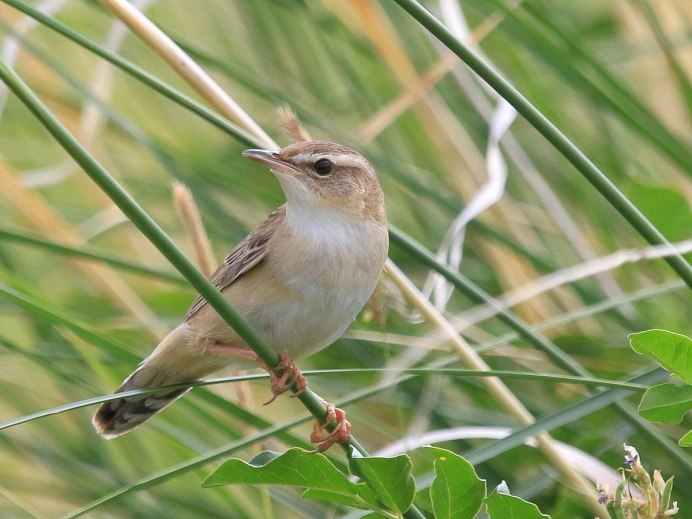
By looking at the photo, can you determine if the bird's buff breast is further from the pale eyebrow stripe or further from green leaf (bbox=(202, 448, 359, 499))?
green leaf (bbox=(202, 448, 359, 499))

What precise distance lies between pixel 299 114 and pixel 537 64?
3.81ft

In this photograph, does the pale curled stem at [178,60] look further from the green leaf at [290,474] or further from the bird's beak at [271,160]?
the green leaf at [290,474]

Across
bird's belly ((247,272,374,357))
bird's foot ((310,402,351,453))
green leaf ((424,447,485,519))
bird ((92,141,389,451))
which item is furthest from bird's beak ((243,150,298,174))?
green leaf ((424,447,485,519))

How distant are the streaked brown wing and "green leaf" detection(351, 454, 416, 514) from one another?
1.19m

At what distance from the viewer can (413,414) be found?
11.4 ft

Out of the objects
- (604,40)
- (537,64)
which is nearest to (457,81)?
(537,64)

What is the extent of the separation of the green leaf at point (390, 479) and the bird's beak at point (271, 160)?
3.60 ft

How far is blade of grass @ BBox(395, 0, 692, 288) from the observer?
1.82 m

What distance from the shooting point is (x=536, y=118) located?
1.91 m

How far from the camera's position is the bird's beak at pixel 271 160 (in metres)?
2.58

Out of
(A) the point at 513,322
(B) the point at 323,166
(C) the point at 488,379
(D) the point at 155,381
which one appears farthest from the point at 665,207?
(D) the point at 155,381

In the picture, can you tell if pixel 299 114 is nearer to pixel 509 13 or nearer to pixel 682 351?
pixel 509 13

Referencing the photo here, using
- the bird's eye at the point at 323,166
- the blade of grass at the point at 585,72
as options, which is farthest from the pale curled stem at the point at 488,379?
the blade of grass at the point at 585,72

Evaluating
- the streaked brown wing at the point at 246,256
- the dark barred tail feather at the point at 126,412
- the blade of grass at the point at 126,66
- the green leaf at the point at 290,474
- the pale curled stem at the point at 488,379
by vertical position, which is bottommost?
the pale curled stem at the point at 488,379
